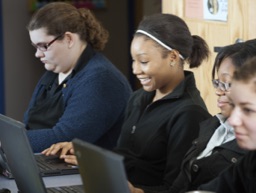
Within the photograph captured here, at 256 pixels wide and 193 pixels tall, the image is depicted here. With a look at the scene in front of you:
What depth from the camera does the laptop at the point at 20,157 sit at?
1.63 meters

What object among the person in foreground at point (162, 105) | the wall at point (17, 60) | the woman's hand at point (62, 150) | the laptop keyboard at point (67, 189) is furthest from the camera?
the wall at point (17, 60)

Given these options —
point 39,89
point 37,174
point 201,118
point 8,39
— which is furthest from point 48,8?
point 8,39

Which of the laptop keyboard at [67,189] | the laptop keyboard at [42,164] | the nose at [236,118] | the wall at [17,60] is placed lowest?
the wall at [17,60]

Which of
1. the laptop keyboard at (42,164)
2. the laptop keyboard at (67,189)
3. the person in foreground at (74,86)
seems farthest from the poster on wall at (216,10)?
the laptop keyboard at (67,189)

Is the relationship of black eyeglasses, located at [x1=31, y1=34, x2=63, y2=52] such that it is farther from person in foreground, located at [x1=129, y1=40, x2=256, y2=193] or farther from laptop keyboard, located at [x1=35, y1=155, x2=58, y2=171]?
person in foreground, located at [x1=129, y1=40, x2=256, y2=193]

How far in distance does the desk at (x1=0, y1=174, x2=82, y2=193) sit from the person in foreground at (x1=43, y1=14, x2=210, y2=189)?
0.18 meters

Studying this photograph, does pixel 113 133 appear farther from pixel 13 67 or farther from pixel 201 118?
pixel 13 67

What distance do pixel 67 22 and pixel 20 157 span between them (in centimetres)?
109

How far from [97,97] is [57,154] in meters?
0.34

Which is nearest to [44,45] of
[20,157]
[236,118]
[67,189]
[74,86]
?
[74,86]

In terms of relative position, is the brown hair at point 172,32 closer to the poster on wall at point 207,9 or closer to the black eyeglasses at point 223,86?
the black eyeglasses at point 223,86

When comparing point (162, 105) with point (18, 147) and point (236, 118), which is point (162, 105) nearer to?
point (18, 147)

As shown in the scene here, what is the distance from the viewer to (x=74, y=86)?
8.65 ft

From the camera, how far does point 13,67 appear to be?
5.18 meters
